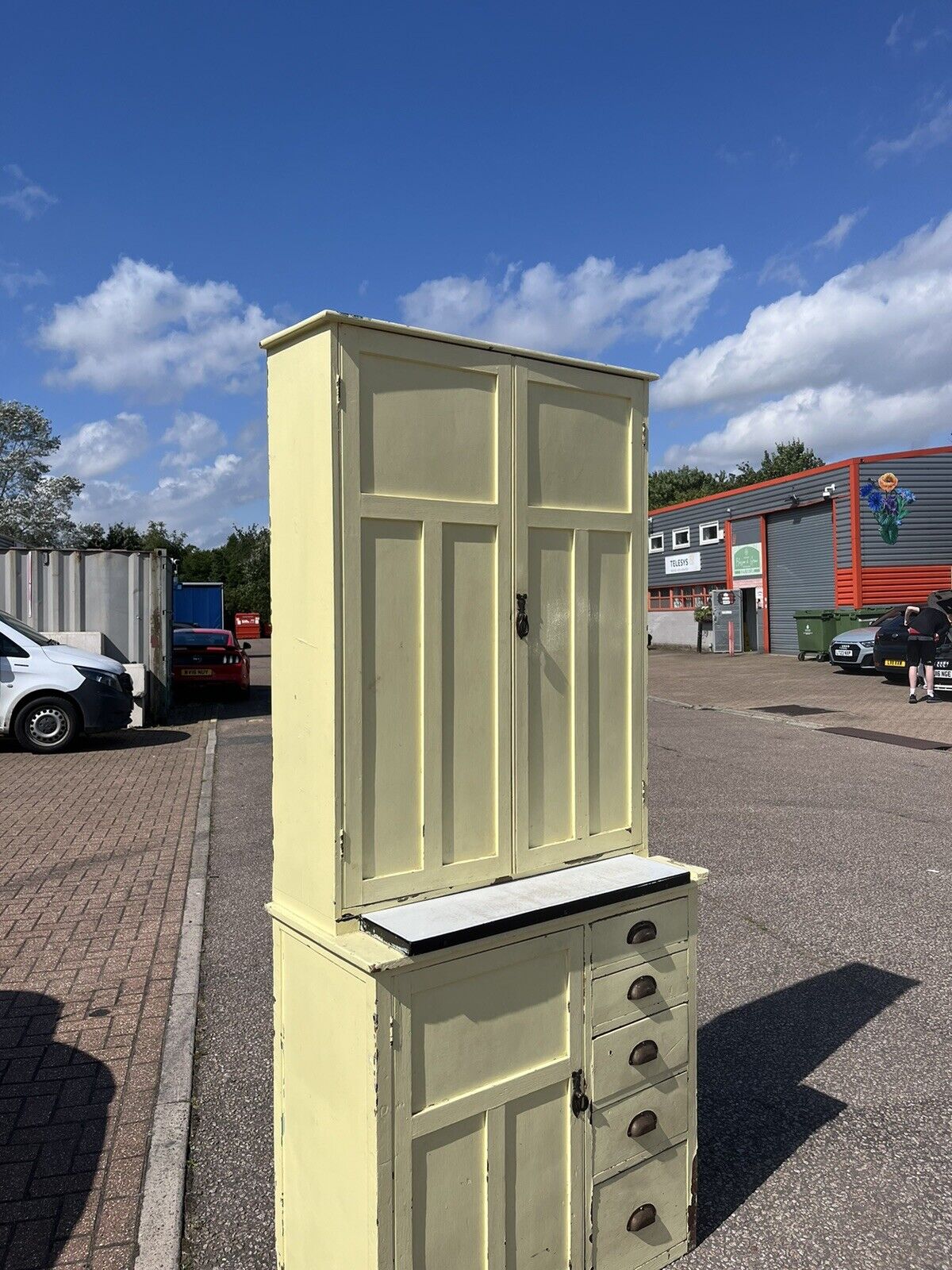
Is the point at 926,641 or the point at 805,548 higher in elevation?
the point at 805,548

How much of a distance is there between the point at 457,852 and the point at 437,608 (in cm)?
68

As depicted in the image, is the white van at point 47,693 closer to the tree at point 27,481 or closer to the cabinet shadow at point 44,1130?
the cabinet shadow at point 44,1130

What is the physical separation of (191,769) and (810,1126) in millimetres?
9065

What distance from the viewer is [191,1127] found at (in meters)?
3.54

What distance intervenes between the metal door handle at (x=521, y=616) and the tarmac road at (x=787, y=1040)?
6.17 feet

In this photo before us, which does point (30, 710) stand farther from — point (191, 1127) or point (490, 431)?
point (490, 431)

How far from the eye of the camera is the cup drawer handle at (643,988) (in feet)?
9.32

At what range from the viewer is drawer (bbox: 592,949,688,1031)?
2.78m

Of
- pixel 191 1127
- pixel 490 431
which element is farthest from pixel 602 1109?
pixel 490 431

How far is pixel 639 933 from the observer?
112 inches

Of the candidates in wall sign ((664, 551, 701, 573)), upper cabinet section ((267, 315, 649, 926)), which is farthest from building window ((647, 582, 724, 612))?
upper cabinet section ((267, 315, 649, 926))

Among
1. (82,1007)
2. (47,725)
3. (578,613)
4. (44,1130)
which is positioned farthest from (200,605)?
(578,613)

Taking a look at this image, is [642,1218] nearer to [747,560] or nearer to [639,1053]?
[639,1053]

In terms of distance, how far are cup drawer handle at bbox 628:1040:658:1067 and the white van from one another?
436 inches
